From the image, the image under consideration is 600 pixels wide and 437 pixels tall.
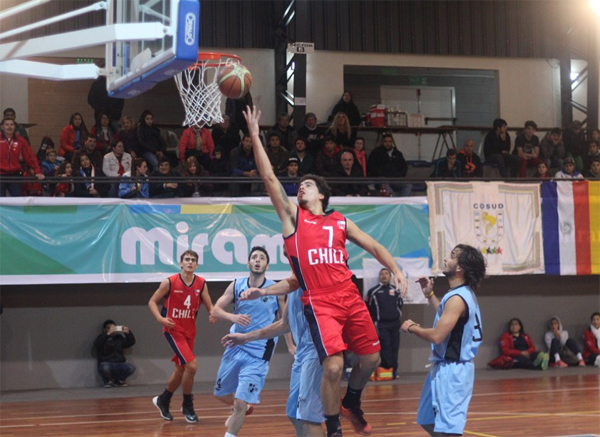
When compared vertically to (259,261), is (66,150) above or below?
above

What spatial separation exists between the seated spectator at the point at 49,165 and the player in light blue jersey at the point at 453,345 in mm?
9139

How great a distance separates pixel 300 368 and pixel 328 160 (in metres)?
8.15

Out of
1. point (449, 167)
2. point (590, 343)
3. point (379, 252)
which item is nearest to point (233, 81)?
point (379, 252)

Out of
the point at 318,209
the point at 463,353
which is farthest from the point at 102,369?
the point at 463,353

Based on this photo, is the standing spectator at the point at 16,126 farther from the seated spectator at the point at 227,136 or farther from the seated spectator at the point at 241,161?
the seated spectator at the point at 241,161

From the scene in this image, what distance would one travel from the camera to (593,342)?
14.8 metres

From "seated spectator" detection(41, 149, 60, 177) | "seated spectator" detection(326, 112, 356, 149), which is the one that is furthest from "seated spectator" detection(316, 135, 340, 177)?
"seated spectator" detection(41, 149, 60, 177)

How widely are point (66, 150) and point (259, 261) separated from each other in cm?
706

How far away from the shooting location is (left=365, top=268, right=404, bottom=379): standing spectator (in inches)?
517

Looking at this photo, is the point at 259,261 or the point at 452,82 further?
the point at 452,82

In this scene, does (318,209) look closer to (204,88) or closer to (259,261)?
(259,261)

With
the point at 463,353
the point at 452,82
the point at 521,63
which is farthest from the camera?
the point at 452,82

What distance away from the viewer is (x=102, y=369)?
1274 cm

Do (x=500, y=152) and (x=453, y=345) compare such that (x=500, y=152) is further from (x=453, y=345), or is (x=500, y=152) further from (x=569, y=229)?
A: (x=453, y=345)
